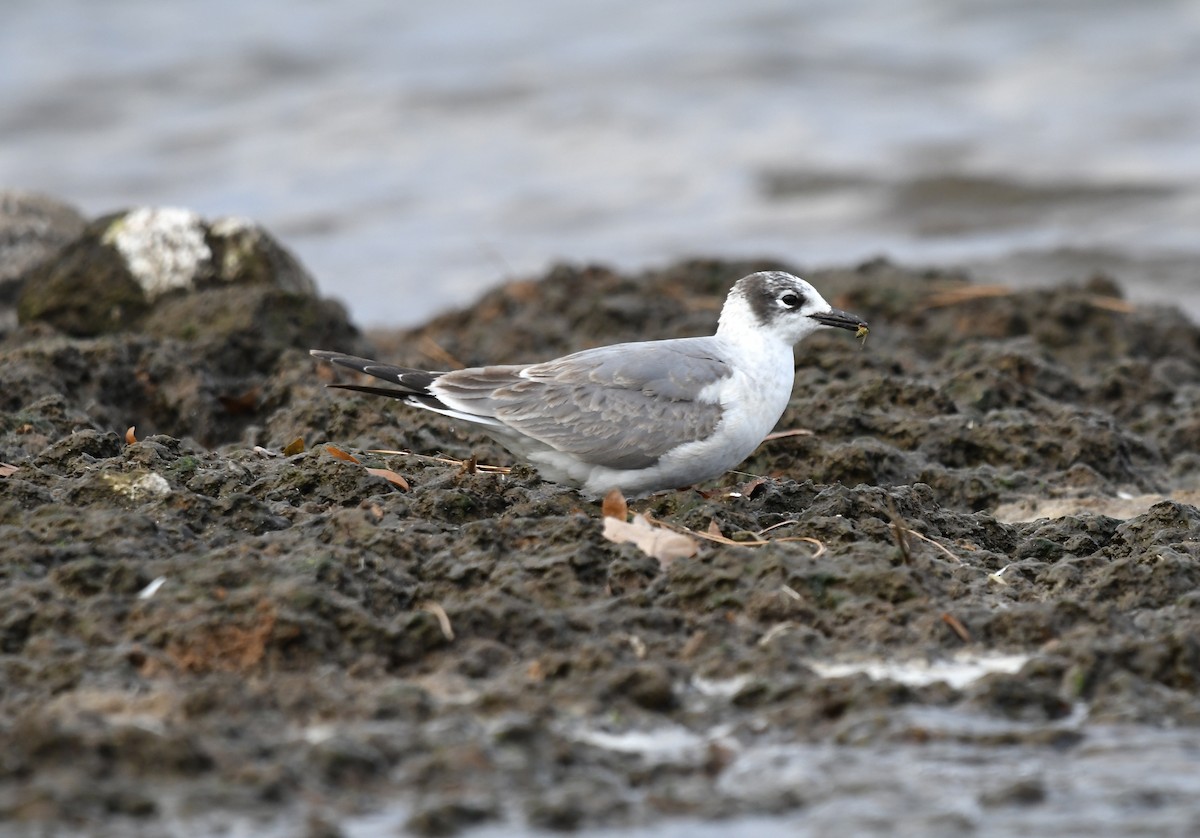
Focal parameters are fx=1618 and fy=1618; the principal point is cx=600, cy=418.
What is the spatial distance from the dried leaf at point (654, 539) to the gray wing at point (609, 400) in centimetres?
81

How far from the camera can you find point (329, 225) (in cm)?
1556

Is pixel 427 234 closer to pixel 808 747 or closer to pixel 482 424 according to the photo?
pixel 482 424

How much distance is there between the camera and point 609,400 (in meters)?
5.97

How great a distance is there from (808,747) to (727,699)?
304mm

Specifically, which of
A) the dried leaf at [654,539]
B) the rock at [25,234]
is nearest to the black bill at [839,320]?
the dried leaf at [654,539]

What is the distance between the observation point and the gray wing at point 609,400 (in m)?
5.87

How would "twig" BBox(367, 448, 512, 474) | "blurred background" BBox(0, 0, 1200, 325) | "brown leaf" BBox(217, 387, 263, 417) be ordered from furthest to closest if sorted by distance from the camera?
"blurred background" BBox(0, 0, 1200, 325), "brown leaf" BBox(217, 387, 263, 417), "twig" BBox(367, 448, 512, 474)

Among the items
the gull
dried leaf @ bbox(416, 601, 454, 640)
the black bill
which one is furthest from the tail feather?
the black bill

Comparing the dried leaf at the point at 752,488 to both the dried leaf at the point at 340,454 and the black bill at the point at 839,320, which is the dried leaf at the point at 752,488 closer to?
the black bill at the point at 839,320

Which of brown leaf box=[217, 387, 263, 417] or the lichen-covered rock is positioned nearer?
brown leaf box=[217, 387, 263, 417]

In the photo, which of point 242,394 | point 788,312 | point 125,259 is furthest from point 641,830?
point 125,259

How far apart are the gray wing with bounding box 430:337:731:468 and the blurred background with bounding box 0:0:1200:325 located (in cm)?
666

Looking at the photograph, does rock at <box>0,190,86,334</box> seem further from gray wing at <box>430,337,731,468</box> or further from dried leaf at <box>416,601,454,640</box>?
dried leaf at <box>416,601,454,640</box>

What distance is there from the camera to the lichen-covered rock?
28.9ft
